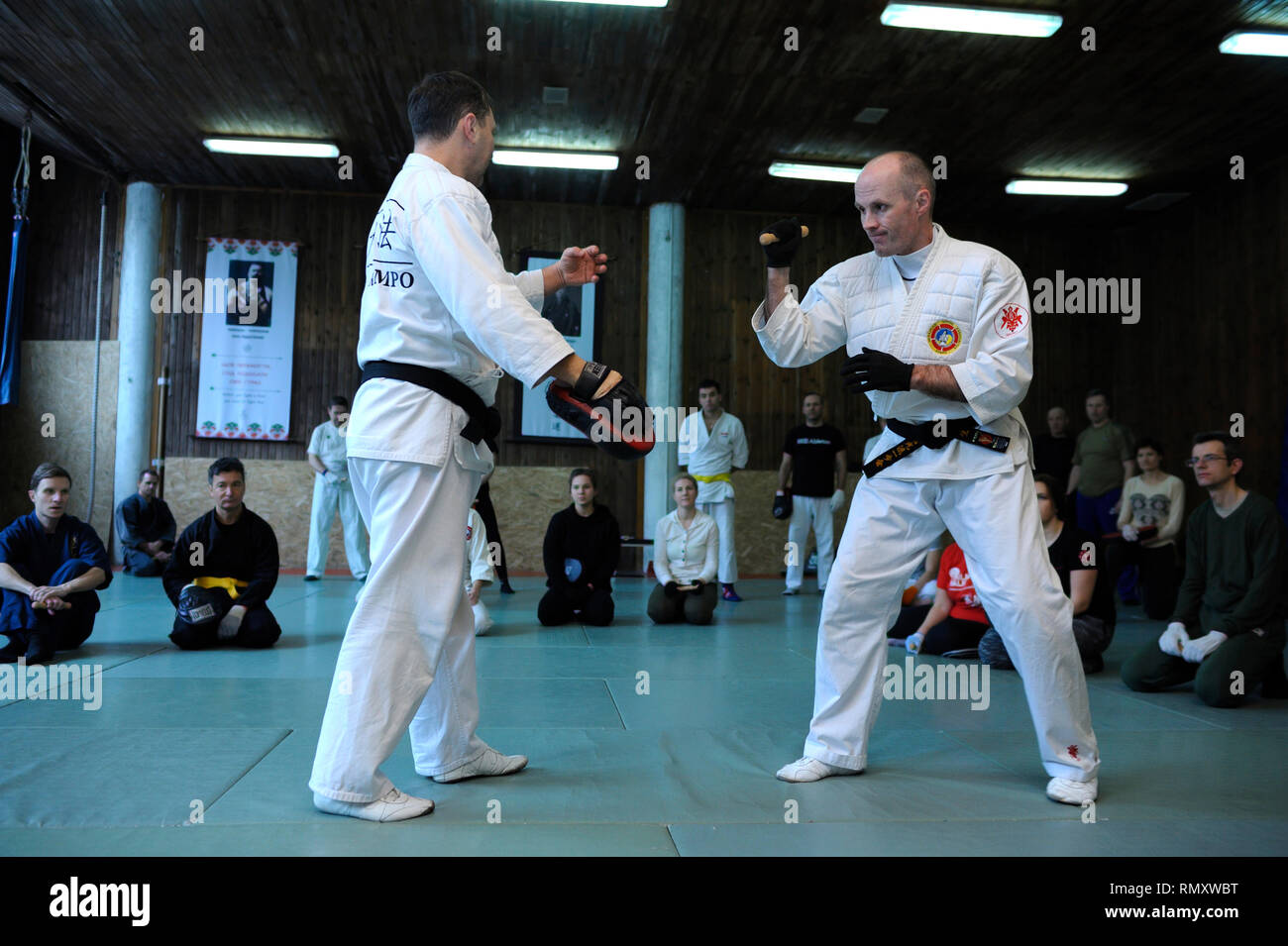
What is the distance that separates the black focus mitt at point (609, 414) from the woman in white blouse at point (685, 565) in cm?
443

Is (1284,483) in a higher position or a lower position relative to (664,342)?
lower

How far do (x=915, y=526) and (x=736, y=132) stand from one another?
277 inches

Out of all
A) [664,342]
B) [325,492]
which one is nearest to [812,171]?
[664,342]

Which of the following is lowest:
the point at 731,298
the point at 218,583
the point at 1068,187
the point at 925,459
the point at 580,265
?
the point at 218,583

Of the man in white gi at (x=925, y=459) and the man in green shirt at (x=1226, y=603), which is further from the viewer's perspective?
the man in green shirt at (x=1226, y=603)

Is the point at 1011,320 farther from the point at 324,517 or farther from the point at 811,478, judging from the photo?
the point at 324,517

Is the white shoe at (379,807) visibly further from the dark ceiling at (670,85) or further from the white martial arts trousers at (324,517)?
the white martial arts trousers at (324,517)

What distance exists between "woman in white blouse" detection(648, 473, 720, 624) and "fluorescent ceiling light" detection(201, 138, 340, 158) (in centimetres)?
537

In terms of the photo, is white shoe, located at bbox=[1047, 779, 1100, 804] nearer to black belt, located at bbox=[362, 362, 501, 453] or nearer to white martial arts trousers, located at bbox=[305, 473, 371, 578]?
black belt, located at bbox=[362, 362, 501, 453]

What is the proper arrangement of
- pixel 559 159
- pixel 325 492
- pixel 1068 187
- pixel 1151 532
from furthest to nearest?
pixel 1068 187, pixel 559 159, pixel 325 492, pixel 1151 532

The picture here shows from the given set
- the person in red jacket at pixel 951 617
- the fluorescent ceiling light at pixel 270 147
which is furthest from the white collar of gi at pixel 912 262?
the fluorescent ceiling light at pixel 270 147

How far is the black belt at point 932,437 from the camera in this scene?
2.72m

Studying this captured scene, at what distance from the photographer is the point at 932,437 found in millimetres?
2771

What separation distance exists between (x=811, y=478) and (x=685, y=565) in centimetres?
246
